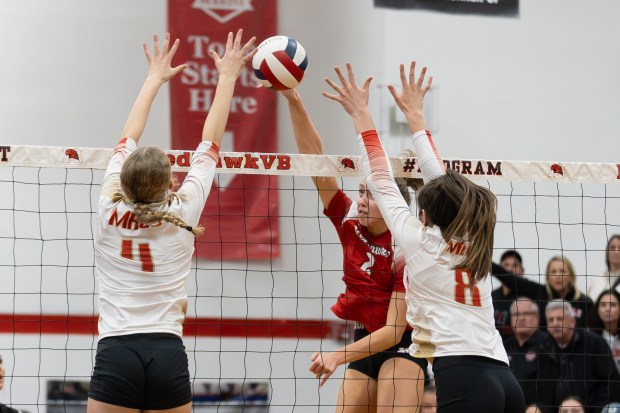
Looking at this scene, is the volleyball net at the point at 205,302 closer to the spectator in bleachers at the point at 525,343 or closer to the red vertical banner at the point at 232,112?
the red vertical banner at the point at 232,112

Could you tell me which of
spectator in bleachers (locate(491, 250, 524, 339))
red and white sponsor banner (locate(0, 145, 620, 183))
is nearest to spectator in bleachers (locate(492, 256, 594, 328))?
spectator in bleachers (locate(491, 250, 524, 339))

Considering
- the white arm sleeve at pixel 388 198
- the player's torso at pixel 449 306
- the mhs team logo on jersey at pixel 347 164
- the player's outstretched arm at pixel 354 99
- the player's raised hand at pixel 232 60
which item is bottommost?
the player's torso at pixel 449 306

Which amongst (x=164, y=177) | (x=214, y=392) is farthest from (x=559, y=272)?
(x=164, y=177)

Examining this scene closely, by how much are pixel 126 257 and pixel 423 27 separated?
4.61m

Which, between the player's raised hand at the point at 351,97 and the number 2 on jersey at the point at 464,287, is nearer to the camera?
the number 2 on jersey at the point at 464,287

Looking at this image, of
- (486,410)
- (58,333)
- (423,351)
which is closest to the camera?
(486,410)

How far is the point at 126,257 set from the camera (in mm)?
3955

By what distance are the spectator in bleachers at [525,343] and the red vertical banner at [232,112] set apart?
6.64 ft

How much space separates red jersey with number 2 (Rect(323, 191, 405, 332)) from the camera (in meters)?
4.97

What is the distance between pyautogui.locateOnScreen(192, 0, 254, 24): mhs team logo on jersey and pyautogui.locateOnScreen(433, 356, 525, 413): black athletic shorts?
3973 mm

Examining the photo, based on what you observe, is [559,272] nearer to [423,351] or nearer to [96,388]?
[423,351]

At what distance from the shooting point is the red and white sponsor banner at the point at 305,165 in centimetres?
495

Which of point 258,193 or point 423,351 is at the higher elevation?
point 258,193

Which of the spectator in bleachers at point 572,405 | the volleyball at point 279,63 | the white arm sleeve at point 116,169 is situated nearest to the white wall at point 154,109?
the spectator in bleachers at point 572,405
